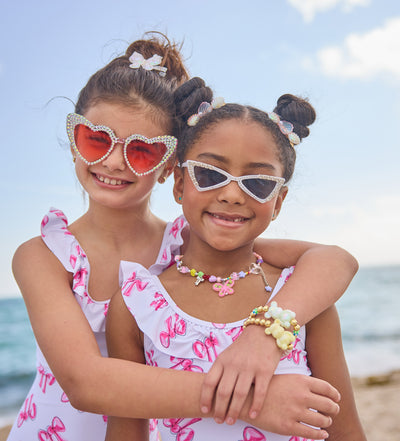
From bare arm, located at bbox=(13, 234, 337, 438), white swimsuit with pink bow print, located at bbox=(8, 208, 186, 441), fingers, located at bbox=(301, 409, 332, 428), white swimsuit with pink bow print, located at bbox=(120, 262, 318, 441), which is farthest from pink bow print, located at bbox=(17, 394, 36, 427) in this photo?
fingers, located at bbox=(301, 409, 332, 428)

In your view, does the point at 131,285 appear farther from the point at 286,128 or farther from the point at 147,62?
the point at 147,62

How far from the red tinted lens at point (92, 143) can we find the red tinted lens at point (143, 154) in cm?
12

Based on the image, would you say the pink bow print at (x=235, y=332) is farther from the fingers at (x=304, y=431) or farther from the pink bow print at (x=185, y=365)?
the fingers at (x=304, y=431)

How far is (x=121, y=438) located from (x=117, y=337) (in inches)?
16.4

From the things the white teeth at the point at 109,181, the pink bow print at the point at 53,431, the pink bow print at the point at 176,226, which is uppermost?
the white teeth at the point at 109,181

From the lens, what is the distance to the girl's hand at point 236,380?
63.7 inches

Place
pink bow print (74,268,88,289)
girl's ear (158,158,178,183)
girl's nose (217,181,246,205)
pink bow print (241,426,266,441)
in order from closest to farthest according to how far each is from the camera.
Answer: pink bow print (241,426,266,441), girl's nose (217,181,246,205), pink bow print (74,268,88,289), girl's ear (158,158,178,183)

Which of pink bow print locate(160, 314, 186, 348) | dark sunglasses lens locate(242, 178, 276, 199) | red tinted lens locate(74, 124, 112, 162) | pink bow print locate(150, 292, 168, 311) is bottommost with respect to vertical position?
pink bow print locate(160, 314, 186, 348)

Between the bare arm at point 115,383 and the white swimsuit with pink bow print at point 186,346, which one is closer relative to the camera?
the bare arm at point 115,383

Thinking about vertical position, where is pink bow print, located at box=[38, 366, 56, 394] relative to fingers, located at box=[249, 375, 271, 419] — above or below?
above

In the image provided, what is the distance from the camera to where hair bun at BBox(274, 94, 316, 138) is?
2451mm

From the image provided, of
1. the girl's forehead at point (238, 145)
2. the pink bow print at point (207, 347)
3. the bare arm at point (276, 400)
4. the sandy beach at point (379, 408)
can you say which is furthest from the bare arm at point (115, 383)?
the sandy beach at point (379, 408)

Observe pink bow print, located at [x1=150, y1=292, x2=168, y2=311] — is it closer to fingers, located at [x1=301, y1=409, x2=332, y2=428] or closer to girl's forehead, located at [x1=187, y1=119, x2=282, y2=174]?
girl's forehead, located at [x1=187, y1=119, x2=282, y2=174]

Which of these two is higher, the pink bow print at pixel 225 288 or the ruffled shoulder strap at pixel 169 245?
the ruffled shoulder strap at pixel 169 245
